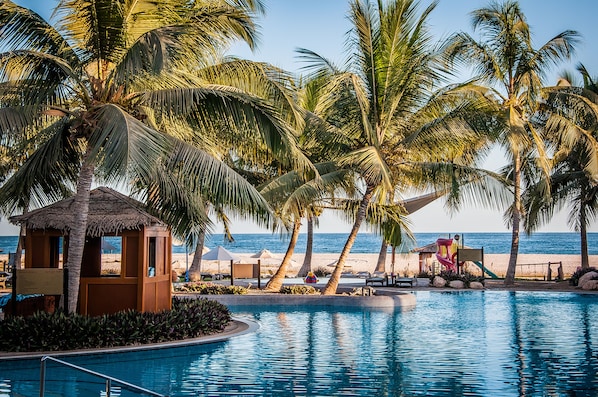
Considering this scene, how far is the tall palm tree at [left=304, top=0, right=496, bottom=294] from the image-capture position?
20406mm

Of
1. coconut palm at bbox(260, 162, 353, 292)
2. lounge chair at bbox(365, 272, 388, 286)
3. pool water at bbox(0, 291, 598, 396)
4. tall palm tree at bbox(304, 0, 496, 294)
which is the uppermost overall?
tall palm tree at bbox(304, 0, 496, 294)

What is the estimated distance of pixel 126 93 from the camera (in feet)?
43.3

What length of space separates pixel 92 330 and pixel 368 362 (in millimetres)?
4698

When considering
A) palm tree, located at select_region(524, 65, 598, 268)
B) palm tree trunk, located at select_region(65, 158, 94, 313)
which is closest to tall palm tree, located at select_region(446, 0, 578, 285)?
palm tree, located at select_region(524, 65, 598, 268)

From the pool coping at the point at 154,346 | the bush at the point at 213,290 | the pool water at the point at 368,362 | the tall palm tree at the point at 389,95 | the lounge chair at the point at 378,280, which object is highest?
the tall palm tree at the point at 389,95

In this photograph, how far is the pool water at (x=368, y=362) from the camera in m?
9.73

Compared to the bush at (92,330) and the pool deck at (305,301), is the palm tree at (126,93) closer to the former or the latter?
the bush at (92,330)

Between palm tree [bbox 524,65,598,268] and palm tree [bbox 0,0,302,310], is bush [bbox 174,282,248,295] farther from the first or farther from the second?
palm tree [bbox 524,65,598,268]

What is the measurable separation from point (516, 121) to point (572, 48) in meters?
3.99

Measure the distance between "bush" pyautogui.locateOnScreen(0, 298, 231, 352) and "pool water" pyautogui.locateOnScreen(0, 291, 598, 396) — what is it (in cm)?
55

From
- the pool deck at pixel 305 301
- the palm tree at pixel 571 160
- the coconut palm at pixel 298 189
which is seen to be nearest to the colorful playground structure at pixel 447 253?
the pool deck at pixel 305 301

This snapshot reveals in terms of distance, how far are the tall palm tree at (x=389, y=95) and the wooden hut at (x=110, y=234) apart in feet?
23.6

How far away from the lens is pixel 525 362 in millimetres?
11703

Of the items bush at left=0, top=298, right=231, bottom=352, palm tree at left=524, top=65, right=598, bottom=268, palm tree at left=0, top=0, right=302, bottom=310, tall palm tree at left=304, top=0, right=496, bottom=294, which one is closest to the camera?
palm tree at left=0, top=0, right=302, bottom=310
